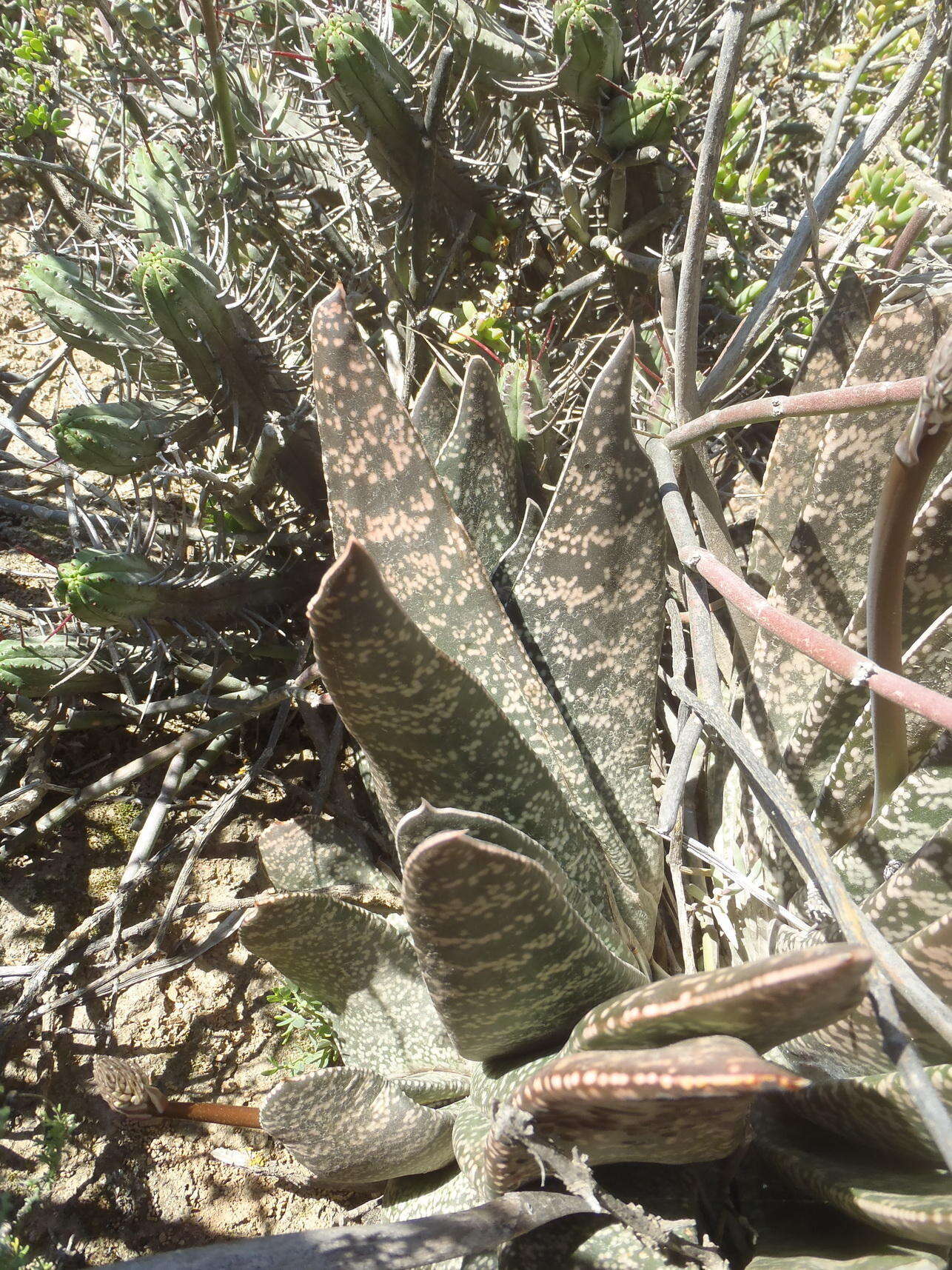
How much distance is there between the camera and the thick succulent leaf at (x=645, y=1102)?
19.6 inches

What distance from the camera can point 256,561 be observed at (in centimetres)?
137

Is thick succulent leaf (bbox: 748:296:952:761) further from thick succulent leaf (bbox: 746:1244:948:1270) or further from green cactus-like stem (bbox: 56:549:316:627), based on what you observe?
green cactus-like stem (bbox: 56:549:316:627)

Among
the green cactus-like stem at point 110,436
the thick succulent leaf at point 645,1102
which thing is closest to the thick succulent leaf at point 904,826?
the thick succulent leaf at point 645,1102

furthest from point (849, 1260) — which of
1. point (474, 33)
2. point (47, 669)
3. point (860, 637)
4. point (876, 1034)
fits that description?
point (474, 33)

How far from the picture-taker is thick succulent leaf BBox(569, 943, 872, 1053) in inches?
18.6

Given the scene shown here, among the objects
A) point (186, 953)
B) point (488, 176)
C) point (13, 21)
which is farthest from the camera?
point (13, 21)

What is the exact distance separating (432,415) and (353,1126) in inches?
35.1

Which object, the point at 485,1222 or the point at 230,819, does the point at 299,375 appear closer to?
the point at 230,819

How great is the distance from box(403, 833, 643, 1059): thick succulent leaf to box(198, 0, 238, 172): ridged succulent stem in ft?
4.17

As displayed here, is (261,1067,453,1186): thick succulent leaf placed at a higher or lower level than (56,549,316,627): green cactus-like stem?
lower

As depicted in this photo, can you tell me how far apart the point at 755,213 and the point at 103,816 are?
1505mm

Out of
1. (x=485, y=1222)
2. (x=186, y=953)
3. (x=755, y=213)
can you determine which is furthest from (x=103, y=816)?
(x=755, y=213)

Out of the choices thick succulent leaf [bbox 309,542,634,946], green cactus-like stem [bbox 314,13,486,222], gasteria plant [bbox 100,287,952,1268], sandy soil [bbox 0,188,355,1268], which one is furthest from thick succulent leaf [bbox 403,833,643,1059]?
green cactus-like stem [bbox 314,13,486,222]

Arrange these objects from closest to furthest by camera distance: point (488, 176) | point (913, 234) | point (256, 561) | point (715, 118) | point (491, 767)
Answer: point (491, 767) → point (715, 118) → point (913, 234) → point (256, 561) → point (488, 176)
